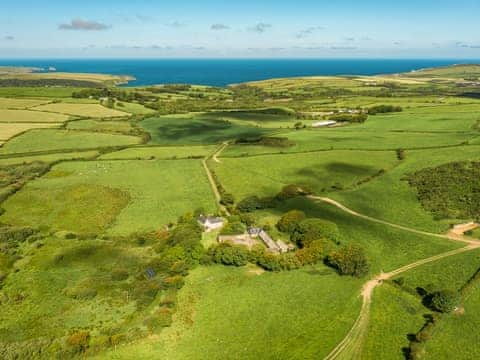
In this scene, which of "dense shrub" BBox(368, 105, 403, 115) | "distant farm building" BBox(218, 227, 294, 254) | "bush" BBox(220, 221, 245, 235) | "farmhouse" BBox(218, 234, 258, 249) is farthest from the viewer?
"dense shrub" BBox(368, 105, 403, 115)

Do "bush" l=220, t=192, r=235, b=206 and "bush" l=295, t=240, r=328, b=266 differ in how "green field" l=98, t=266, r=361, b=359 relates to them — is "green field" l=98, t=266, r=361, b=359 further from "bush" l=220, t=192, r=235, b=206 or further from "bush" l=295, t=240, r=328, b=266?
"bush" l=220, t=192, r=235, b=206

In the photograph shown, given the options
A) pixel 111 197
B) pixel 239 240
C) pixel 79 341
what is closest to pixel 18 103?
pixel 111 197

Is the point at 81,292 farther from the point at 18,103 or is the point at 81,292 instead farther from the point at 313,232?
the point at 18,103

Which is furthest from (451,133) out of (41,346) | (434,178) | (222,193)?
(41,346)

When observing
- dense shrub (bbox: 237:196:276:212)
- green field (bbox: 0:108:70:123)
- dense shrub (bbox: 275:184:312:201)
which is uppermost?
green field (bbox: 0:108:70:123)

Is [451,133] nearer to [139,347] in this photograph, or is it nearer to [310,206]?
[310,206]

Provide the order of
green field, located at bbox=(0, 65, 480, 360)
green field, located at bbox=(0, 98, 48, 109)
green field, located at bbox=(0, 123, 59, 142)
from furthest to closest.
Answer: green field, located at bbox=(0, 98, 48, 109) → green field, located at bbox=(0, 123, 59, 142) → green field, located at bbox=(0, 65, 480, 360)

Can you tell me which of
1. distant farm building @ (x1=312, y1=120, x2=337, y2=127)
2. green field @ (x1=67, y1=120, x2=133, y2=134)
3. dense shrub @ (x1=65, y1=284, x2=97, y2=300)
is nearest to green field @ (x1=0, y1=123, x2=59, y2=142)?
green field @ (x1=67, y1=120, x2=133, y2=134)
